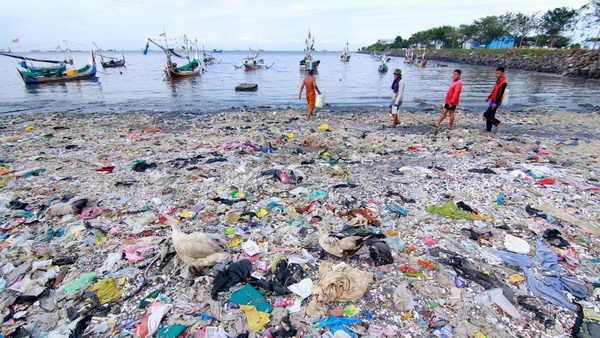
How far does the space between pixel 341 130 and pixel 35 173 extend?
7730mm

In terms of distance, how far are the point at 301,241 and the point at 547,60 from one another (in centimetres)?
4826

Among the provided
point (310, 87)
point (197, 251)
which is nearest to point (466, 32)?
point (310, 87)

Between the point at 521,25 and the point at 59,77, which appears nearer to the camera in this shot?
the point at 59,77

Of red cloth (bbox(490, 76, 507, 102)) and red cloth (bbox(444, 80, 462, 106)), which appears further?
red cloth (bbox(444, 80, 462, 106))

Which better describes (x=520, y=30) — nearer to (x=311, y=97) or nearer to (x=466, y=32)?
(x=466, y=32)

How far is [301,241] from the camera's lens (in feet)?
12.3

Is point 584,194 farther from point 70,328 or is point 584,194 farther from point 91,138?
point 91,138

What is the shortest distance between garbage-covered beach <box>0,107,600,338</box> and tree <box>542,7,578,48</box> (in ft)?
200

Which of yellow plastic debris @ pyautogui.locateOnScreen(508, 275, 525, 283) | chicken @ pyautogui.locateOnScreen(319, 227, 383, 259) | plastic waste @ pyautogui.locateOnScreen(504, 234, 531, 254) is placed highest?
chicken @ pyautogui.locateOnScreen(319, 227, 383, 259)

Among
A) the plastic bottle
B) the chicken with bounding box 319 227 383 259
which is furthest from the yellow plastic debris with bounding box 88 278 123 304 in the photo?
the plastic bottle

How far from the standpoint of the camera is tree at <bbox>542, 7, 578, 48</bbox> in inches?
1914

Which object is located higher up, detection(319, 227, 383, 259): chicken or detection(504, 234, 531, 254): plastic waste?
detection(319, 227, 383, 259): chicken

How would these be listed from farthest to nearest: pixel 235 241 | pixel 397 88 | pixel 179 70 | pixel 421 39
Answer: pixel 421 39
pixel 179 70
pixel 397 88
pixel 235 241

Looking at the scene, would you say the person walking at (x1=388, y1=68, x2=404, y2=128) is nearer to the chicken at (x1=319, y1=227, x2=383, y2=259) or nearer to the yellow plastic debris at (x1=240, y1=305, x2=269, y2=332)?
the chicken at (x1=319, y1=227, x2=383, y2=259)
